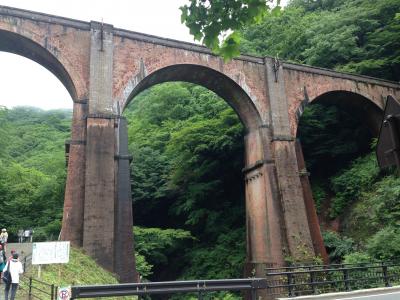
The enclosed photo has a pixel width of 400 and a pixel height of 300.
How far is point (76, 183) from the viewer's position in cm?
1373

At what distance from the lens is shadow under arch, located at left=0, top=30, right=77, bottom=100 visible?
14302 millimetres

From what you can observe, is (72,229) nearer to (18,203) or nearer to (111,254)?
(111,254)

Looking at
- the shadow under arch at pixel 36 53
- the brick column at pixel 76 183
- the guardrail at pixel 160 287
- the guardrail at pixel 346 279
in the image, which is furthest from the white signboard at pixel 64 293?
the shadow under arch at pixel 36 53

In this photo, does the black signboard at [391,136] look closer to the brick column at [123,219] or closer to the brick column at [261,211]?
the brick column at [123,219]

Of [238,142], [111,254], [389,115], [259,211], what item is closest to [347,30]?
[238,142]

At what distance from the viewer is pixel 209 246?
74.0ft

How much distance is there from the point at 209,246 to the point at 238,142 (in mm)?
6255

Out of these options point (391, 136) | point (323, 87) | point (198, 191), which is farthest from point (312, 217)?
point (391, 136)

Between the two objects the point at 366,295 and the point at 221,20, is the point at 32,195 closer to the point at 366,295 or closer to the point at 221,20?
the point at 366,295

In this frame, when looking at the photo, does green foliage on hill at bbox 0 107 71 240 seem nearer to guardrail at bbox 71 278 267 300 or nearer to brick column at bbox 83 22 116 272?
brick column at bbox 83 22 116 272

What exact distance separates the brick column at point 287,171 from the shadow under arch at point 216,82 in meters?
1.06

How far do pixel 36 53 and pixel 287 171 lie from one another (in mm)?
11500

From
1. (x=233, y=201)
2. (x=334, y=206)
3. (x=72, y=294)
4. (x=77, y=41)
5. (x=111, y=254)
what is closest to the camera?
(x=72, y=294)

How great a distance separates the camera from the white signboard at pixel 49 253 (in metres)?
8.43
